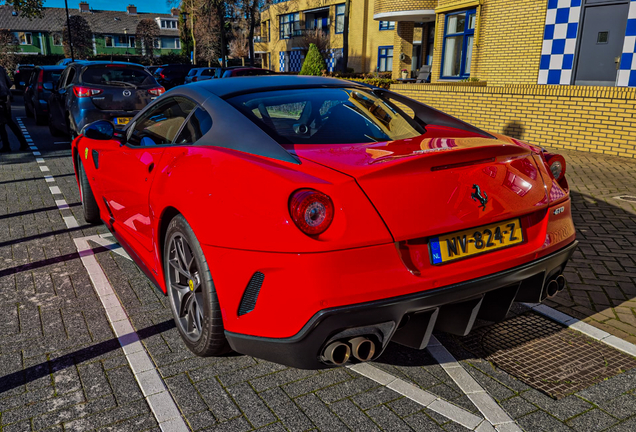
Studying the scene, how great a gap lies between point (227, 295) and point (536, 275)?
1547 millimetres

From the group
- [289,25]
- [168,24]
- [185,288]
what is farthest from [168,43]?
[185,288]

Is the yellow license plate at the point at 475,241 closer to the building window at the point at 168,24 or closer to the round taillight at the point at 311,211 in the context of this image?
the round taillight at the point at 311,211

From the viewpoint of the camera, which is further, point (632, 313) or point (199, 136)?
point (632, 313)

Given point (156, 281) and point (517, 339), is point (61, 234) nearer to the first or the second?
point (156, 281)

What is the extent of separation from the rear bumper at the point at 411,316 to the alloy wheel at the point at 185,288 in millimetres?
409

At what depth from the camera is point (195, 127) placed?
10.4ft

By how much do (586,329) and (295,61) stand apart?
177 feet

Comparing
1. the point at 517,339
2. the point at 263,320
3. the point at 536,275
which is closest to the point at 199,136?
the point at 263,320

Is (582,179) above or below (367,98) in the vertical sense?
below

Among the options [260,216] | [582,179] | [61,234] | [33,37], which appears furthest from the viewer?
[33,37]

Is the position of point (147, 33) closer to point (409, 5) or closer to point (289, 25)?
point (289, 25)

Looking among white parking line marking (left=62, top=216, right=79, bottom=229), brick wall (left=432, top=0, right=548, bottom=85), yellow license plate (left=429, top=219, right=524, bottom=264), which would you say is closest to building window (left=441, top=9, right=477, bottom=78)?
brick wall (left=432, top=0, right=548, bottom=85)

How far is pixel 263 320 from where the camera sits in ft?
7.89

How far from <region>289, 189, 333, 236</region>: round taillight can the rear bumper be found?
0.35 metres
